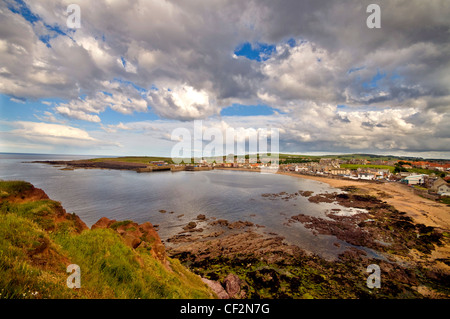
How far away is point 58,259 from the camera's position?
615 centimetres

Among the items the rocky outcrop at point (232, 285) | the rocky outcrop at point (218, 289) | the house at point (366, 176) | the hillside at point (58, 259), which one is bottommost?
the rocky outcrop at point (232, 285)

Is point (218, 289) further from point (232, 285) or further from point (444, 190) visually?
point (444, 190)

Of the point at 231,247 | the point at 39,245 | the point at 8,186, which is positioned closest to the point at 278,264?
the point at 231,247

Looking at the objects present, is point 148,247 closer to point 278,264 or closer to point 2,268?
point 2,268

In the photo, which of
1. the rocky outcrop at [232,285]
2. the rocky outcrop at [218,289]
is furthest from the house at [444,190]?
the rocky outcrop at [218,289]

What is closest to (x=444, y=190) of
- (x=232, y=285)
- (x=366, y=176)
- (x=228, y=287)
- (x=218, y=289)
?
(x=366, y=176)

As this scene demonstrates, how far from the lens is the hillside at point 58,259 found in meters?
4.22

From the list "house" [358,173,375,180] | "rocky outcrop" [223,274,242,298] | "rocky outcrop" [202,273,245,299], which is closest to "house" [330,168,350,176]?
"house" [358,173,375,180]

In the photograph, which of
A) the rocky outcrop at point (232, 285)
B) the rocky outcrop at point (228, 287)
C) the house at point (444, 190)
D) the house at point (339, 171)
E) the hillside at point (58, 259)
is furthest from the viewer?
the house at point (339, 171)

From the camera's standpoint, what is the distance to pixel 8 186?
40.2 feet

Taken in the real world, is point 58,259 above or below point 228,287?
above

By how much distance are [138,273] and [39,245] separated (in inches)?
148

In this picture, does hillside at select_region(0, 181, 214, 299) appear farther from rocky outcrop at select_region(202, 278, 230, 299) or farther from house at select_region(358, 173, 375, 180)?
house at select_region(358, 173, 375, 180)

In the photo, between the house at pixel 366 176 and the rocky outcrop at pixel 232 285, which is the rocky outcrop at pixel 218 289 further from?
the house at pixel 366 176
